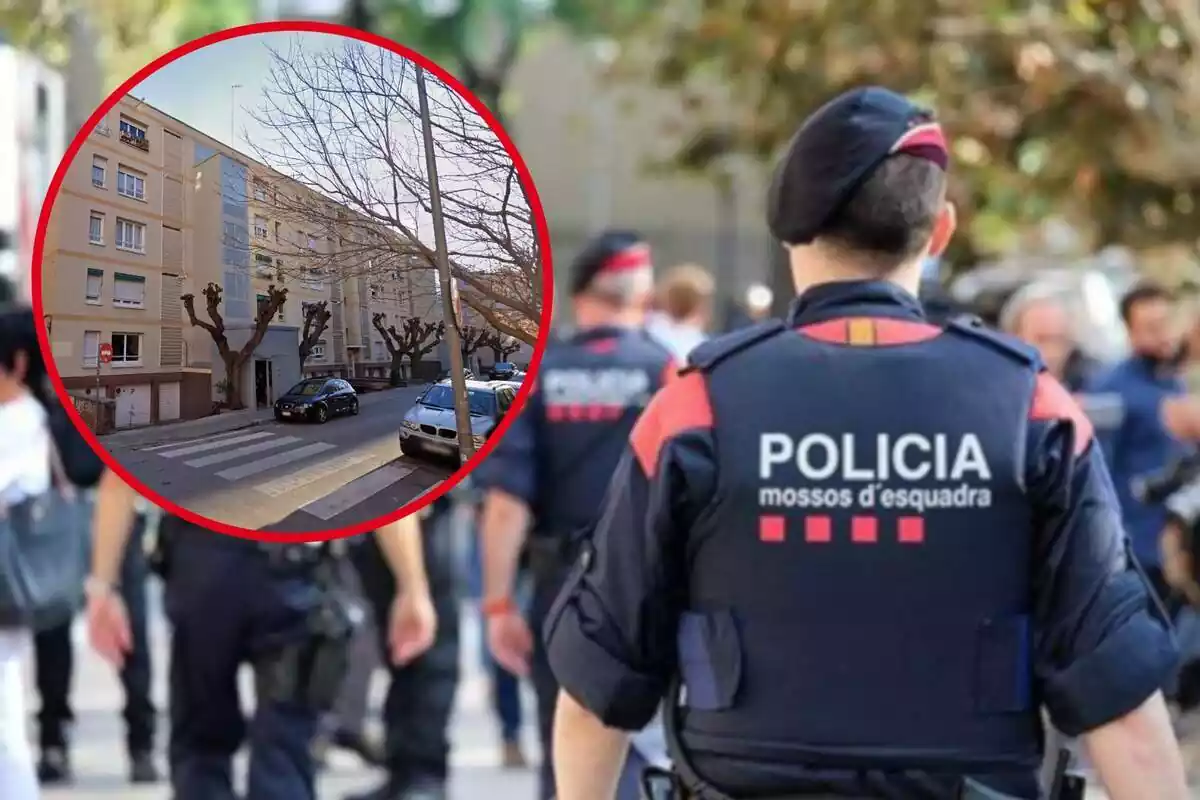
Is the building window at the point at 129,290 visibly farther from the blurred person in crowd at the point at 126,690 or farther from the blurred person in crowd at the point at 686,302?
the blurred person in crowd at the point at 686,302

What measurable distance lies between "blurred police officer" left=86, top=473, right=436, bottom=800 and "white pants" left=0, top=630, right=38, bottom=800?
0.42 m

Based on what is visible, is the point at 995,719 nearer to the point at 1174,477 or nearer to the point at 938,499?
the point at 938,499

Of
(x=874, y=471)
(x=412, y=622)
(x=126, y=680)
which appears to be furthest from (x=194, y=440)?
(x=126, y=680)

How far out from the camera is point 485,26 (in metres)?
13.0

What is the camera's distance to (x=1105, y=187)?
9.12 m

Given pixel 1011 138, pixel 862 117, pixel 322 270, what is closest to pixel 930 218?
pixel 862 117

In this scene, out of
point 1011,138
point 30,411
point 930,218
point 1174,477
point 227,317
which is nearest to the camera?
point 227,317

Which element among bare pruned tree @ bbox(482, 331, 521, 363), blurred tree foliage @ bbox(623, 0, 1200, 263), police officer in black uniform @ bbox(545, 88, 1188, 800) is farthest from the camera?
blurred tree foliage @ bbox(623, 0, 1200, 263)

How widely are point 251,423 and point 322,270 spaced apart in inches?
7.3

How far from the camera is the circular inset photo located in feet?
6.00

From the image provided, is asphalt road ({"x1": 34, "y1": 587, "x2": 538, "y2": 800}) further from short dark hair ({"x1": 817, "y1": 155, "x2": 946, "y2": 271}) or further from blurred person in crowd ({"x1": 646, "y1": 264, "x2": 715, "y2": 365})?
short dark hair ({"x1": 817, "y1": 155, "x2": 946, "y2": 271})

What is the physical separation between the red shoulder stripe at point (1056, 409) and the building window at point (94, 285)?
3.77ft

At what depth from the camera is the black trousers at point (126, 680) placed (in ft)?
20.8

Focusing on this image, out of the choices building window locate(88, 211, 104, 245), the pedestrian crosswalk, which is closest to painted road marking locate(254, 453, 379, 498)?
the pedestrian crosswalk
